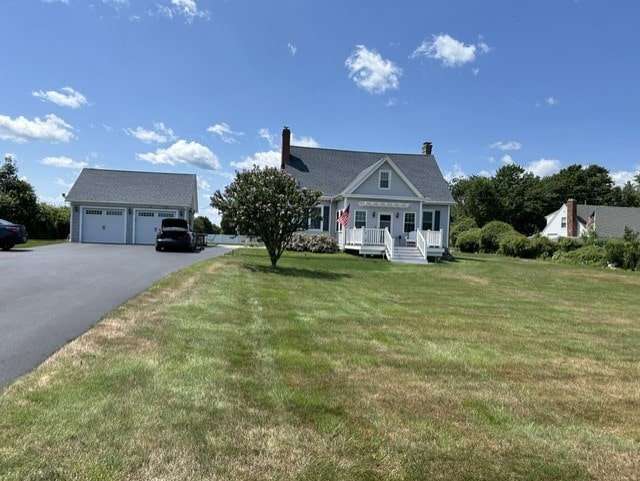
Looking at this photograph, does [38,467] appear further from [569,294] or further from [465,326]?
[569,294]

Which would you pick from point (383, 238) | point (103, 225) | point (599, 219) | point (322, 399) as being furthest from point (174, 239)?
point (599, 219)

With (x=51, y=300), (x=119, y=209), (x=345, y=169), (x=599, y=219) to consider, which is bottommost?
(x=51, y=300)

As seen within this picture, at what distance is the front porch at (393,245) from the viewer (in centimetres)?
2330

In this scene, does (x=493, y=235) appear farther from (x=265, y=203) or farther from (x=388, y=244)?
(x=265, y=203)

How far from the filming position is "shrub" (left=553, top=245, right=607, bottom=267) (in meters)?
27.7

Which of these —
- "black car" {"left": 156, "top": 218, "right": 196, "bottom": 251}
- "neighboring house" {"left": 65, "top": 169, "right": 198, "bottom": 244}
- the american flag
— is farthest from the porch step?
"neighboring house" {"left": 65, "top": 169, "right": 198, "bottom": 244}

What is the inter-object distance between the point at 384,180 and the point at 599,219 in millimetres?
31195

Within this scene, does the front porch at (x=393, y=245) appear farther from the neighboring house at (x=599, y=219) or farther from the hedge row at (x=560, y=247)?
the neighboring house at (x=599, y=219)

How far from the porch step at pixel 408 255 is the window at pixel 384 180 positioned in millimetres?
4236

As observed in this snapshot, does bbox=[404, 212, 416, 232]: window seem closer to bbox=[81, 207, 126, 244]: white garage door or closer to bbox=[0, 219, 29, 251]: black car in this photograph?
bbox=[81, 207, 126, 244]: white garage door

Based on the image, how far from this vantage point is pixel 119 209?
3134cm

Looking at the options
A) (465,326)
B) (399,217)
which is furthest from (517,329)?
(399,217)

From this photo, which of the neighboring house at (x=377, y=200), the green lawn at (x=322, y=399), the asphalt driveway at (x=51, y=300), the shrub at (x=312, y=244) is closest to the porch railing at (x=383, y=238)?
the neighboring house at (x=377, y=200)

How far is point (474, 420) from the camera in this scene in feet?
12.3
